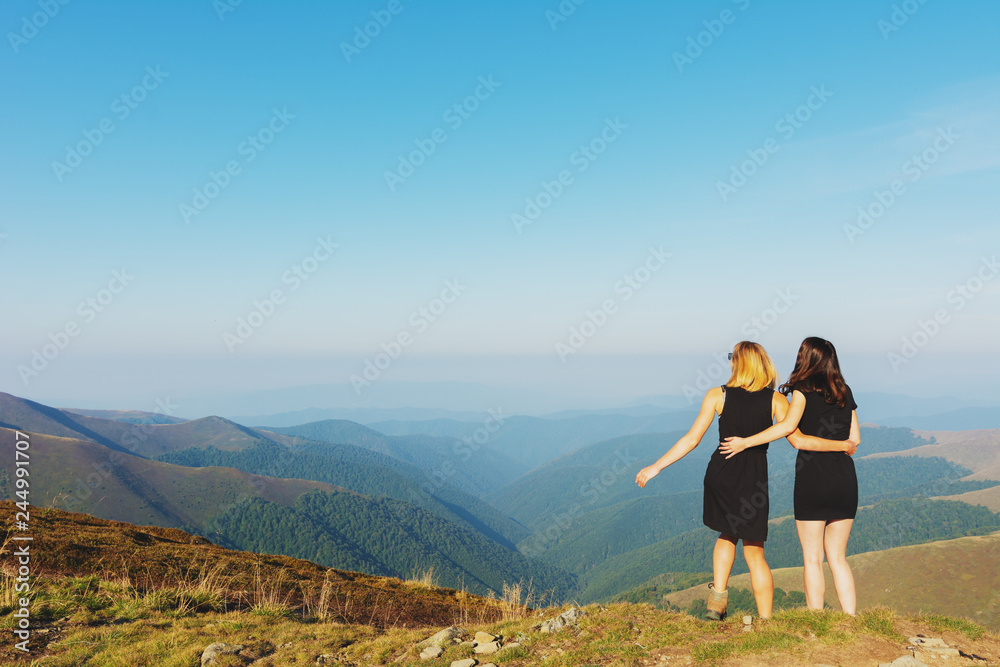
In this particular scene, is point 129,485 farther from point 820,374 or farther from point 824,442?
point 820,374

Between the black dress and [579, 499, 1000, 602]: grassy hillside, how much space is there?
188 m

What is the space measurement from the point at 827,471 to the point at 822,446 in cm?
31

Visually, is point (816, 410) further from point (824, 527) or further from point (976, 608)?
point (976, 608)

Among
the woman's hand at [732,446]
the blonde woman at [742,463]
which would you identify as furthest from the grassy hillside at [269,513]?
the woman's hand at [732,446]

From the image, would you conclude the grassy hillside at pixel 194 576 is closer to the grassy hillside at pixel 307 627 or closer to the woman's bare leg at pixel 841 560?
the grassy hillside at pixel 307 627

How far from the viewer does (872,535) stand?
178125 millimetres

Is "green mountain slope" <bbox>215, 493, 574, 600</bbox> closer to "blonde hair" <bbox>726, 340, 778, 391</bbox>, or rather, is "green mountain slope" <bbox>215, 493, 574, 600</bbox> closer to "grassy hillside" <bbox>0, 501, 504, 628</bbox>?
"grassy hillside" <bbox>0, 501, 504, 628</bbox>

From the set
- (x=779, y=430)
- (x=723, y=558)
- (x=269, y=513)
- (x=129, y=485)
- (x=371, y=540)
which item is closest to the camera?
(x=779, y=430)

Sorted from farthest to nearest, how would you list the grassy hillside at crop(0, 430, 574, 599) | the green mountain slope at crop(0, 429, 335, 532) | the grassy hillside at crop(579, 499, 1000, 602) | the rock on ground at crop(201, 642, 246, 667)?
the grassy hillside at crop(579, 499, 1000, 602) → the grassy hillside at crop(0, 430, 574, 599) → the green mountain slope at crop(0, 429, 335, 532) → the rock on ground at crop(201, 642, 246, 667)

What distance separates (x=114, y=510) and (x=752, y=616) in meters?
148

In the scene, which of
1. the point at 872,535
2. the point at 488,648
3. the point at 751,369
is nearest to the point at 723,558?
the point at 751,369

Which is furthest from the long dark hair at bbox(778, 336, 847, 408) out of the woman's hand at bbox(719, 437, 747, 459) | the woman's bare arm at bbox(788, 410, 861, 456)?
the woman's hand at bbox(719, 437, 747, 459)

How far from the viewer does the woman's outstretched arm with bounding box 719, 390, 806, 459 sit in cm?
558

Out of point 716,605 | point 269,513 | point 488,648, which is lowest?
point 269,513
